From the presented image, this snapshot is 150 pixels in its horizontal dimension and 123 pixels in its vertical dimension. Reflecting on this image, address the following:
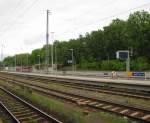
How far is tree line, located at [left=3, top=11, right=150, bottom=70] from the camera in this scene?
9138cm

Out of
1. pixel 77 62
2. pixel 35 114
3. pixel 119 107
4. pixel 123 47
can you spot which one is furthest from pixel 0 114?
pixel 77 62

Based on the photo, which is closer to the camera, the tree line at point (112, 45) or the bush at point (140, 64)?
the bush at point (140, 64)

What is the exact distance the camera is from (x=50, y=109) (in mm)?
14672

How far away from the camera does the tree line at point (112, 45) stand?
91375 millimetres

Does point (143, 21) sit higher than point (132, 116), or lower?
higher

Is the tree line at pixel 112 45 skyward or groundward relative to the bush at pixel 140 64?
skyward

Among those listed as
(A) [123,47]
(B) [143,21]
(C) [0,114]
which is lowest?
(C) [0,114]

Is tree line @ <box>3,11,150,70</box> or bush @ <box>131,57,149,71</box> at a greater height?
tree line @ <box>3,11,150,70</box>

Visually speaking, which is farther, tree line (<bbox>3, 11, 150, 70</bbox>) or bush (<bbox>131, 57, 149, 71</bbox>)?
tree line (<bbox>3, 11, 150, 70</bbox>)

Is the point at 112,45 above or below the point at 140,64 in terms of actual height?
above

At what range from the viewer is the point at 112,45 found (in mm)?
111188

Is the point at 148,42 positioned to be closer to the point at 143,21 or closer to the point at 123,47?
the point at 143,21

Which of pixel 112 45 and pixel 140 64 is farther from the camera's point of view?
pixel 112 45

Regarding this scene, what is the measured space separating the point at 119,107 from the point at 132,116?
2831 millimetres
